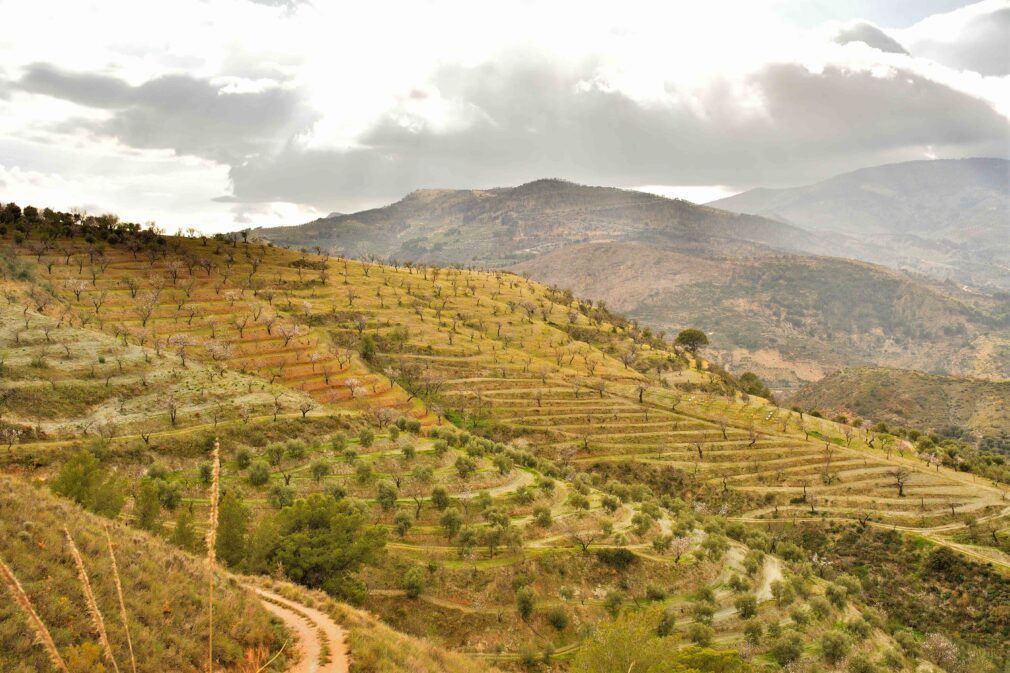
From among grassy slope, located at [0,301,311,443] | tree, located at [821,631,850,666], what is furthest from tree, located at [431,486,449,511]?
tree, located at [821,631,850,666]

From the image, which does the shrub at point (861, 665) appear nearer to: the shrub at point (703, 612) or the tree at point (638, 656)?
the shrub at point (703, 612)

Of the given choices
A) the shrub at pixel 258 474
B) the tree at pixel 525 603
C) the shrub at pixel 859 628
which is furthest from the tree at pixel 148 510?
the shrub at pixel 859 628

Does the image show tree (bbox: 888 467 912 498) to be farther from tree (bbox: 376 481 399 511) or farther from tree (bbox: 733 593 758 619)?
tree (bbox: 376 481 399 511)

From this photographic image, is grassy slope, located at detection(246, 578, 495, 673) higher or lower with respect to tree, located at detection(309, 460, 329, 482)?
higher

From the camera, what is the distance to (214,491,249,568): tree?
146ft

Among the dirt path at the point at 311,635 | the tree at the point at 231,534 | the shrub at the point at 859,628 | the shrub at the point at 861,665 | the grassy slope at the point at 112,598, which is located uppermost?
the grassy slope at the point at 112,598

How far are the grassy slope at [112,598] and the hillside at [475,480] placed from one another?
6695 millimetres

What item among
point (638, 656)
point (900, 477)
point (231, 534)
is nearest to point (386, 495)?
point (231, 534)

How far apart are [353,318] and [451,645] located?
126442mm

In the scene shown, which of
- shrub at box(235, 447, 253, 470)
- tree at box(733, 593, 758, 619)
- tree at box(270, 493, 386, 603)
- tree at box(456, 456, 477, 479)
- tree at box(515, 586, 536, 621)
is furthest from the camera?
tree at box(456, 456, 477, 479)

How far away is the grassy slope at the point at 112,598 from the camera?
18703mm

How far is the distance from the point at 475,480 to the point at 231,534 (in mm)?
39539

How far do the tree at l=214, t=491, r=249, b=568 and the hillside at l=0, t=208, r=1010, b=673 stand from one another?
15cm

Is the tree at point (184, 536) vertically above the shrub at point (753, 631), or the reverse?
the tree at point (184, 536)
